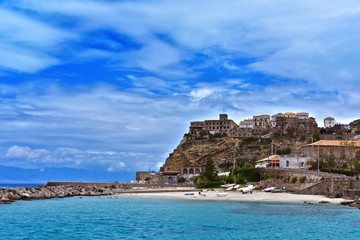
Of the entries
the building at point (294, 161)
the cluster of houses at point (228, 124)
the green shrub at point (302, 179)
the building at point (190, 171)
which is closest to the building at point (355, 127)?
the cluster of houses at point (228, 124)

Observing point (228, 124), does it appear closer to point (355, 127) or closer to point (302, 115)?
point (302, 115)

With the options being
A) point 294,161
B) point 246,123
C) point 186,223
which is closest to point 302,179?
point 294,161

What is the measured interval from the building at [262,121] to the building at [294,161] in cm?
4075

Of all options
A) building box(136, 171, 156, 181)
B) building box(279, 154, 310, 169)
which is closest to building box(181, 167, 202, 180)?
building box(136, 171, 156, 181)

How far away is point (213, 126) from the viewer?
A: 111 metres

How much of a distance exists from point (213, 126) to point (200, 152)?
1571 cm

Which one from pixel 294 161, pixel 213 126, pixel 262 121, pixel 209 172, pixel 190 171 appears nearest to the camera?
pixel 294 161

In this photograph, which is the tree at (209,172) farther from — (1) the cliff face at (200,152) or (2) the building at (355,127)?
(2) the building at (355,127)

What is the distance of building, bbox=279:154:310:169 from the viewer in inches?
2429

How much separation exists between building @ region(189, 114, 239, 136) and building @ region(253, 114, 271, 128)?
20.0ft

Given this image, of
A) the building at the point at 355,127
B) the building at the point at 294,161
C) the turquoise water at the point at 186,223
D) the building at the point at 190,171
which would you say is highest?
the building at the point at 355,127

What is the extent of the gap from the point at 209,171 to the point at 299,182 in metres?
19.3

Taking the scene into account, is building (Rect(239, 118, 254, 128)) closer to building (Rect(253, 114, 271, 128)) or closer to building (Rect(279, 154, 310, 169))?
building (Rect(253, 114, 271, 128))

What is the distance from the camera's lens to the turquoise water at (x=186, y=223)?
2370 cm
